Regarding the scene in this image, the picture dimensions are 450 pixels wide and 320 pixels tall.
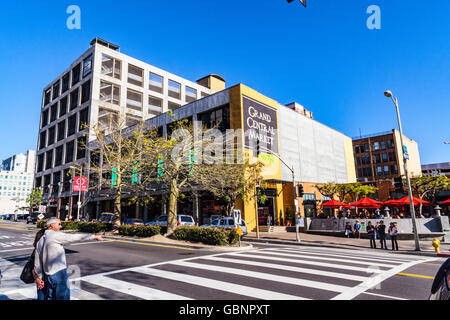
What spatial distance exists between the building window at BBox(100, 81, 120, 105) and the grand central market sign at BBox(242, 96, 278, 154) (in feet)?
97.6

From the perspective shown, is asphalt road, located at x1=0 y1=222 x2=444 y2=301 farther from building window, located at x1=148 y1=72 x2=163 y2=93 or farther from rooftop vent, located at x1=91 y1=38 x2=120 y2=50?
rooftop vent, located at x1=91 y1=38 x2=120 y2=50

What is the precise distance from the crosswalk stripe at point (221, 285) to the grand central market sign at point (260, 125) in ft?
74.3

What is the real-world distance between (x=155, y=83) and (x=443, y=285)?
59.2 metres

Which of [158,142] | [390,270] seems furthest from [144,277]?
[158,142]

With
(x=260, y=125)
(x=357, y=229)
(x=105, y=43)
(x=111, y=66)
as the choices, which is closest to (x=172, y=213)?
(x=357, y=229)

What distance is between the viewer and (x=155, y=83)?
56656mm

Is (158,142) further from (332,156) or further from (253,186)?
(332,156)

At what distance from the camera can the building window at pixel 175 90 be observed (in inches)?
2320

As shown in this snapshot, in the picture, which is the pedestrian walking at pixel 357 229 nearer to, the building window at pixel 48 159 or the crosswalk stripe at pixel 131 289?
the crosswalk stripe at pixel 131 289

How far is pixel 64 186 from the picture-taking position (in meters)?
51.9

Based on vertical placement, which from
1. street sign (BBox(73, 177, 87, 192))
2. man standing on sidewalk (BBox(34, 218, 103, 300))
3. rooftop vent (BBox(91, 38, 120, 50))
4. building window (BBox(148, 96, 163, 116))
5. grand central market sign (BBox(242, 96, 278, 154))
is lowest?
man standing on sidewalk (BBox(34, 218, 103, 300))

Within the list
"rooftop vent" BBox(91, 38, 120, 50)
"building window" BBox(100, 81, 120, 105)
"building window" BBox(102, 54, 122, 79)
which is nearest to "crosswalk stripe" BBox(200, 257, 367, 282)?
"building window" BBox(100, 81, 120, 105)

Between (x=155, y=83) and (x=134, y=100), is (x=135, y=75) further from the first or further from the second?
(x=134, y=100)

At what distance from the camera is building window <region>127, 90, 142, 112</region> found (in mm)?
51844
